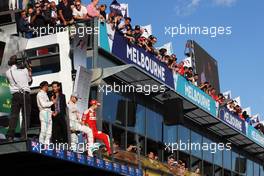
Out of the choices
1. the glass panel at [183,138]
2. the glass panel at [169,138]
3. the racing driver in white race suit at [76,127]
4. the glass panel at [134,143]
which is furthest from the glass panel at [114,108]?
the glass panel at [183,138]

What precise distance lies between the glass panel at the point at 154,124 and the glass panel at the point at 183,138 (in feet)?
6.13

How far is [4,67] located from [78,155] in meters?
3.39

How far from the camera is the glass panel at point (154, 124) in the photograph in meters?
19.4

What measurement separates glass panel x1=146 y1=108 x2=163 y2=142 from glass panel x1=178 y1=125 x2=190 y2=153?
6.13 ft

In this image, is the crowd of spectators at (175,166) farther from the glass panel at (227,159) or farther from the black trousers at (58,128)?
the black trousers at (58,128)

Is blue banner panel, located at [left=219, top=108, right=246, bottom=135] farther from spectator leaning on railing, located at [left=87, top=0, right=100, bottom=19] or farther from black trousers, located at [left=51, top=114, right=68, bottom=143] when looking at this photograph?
black trousers, located at [left=51, top=114, right=68, bottom=143]

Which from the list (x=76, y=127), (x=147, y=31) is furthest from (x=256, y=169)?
(x=76, y=127)

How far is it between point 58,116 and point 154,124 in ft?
25.6

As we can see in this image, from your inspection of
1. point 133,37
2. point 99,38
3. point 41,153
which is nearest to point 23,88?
point 41,153

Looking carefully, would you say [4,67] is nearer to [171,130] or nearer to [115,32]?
[115,32]

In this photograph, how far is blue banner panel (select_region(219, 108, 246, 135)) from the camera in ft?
80.2

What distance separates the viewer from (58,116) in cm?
1236

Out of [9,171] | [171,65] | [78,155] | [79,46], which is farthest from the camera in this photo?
[171,65]

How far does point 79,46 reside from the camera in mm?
15438
